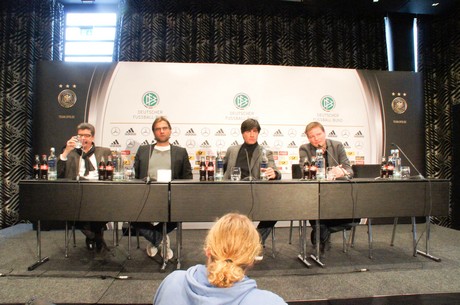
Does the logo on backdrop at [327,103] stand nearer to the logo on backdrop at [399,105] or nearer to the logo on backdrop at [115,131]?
the logo on backdrop at [399,105]

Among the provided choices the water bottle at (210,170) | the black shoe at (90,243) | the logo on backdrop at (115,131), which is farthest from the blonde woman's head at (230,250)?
the logo on backdrop at (115,131)

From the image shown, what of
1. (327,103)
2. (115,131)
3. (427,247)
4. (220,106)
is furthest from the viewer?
(327,103)

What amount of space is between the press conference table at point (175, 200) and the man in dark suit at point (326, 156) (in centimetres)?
33

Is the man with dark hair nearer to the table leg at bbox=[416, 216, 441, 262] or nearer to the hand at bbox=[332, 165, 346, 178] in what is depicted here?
the hand at bbox=[332, 165, 346, 178]

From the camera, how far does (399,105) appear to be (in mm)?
4840

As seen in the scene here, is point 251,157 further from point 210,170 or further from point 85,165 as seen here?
point 85,165

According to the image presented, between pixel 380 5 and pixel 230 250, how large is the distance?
523 centimetres

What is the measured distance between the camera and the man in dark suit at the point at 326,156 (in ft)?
9.98

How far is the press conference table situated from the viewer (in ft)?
8.49

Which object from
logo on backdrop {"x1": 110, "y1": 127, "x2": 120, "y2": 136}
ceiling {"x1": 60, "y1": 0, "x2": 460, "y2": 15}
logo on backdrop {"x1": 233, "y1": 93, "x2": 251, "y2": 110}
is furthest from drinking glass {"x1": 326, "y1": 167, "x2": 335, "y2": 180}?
ceiling {"x1": 60, "y1": 0, "x2": 460, "y2": 15}

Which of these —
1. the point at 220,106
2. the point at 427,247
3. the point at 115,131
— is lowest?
the point at 427,247

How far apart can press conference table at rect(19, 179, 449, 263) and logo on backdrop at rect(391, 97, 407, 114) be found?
2.80 metres

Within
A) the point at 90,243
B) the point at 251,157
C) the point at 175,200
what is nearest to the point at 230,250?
the point at 175,200

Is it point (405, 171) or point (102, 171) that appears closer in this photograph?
point (102, 171)
